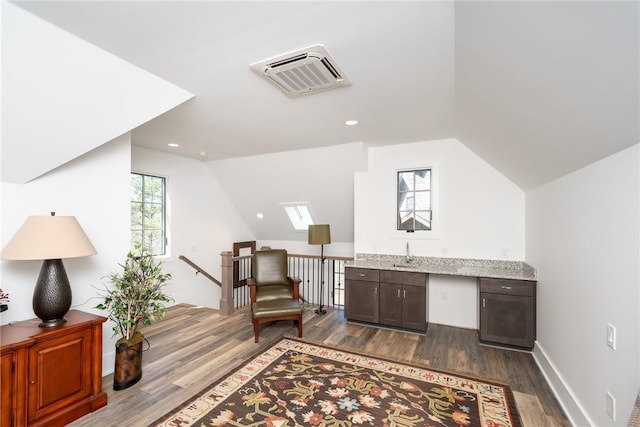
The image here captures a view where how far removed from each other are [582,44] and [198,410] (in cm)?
329

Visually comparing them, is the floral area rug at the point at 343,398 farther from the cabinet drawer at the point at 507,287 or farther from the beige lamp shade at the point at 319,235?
the beige lamp shade at the point at 319,235

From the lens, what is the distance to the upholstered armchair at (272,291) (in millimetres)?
3707

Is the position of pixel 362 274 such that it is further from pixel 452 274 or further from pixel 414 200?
pixel 414 200

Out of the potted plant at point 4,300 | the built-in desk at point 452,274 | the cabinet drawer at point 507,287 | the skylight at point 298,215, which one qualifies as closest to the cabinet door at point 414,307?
the built-in desk at point 452,274

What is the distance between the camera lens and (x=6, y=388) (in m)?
1.86

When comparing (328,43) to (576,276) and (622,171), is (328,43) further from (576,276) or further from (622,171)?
(576,276)

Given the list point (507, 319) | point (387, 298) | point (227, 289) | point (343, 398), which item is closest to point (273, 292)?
point (227, 289)

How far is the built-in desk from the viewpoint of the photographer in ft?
10.9

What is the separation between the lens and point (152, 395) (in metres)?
2.52

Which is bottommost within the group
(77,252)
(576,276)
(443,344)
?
(443,344)

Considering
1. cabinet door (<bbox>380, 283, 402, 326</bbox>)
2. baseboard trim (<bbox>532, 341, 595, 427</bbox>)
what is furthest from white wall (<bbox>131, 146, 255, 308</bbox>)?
baseboard trim (<bbox>532, 341, 595, 427</bbox>)

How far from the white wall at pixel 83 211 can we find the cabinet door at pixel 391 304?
10.7 feet

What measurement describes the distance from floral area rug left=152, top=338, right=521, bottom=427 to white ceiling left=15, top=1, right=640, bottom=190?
6.89 ft

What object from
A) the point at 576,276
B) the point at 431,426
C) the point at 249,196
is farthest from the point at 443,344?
the point at 249,196
